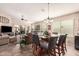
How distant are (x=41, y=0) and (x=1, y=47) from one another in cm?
286

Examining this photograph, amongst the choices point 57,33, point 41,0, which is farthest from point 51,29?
point 41,0

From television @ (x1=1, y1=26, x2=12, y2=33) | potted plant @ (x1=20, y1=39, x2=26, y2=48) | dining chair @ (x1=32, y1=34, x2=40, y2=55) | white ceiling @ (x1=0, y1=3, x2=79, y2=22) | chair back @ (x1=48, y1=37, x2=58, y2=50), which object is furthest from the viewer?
potted plant @ (x1=20, y1=39, x2=26, y2=48)

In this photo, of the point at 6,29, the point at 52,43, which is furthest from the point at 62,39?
the point at 6,29

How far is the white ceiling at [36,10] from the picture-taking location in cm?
321

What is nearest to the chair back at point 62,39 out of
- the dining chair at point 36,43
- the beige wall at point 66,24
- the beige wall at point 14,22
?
the beige wall at point 66,24

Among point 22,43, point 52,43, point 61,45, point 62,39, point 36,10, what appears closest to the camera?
point 52,43

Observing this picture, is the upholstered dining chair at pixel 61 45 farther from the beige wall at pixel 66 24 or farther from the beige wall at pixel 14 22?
the beige wall at pixel 14 22

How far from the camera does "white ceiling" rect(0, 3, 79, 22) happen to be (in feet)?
10.5

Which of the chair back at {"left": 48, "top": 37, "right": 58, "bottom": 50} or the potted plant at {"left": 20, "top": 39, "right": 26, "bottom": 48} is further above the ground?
the chair back at {"left": 48, "top": 37, "right": 58, "bottom": 50}

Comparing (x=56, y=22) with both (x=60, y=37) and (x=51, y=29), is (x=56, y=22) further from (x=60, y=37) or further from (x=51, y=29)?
(x=60, y=37)

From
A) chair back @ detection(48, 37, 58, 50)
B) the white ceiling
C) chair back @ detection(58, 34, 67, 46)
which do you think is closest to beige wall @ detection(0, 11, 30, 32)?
the white ceiling

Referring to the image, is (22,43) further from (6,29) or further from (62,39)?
(62,39)

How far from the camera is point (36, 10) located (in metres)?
3.46

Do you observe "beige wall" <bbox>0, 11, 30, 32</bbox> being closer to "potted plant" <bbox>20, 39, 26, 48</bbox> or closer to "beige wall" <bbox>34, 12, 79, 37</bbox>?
"beige wall" <bbox>34, 12, 79, 37</bbox>
